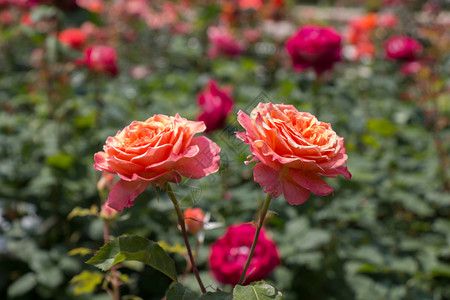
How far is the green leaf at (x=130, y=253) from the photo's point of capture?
57 centimetres

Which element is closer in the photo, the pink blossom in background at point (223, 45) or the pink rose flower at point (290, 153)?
the pink rose flower at point (290, 153)

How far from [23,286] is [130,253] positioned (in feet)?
3.90

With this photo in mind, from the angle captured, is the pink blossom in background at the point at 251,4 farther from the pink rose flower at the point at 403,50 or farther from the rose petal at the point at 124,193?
the rose petal at the point at 124,193

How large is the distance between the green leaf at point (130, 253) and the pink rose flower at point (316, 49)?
1.40 m

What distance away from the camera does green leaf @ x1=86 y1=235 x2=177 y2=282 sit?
0.57 metres

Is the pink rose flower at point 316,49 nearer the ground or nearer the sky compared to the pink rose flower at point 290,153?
nearer the ground

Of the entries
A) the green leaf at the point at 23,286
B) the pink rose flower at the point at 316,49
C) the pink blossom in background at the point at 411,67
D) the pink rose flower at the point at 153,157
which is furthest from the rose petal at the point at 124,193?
the pink blossom in background at the point at 411,67

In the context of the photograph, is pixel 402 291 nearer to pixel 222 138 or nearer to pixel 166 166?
pixel 222 138

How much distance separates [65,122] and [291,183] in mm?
1824

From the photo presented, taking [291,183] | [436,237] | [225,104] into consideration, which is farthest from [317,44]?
[291,183]

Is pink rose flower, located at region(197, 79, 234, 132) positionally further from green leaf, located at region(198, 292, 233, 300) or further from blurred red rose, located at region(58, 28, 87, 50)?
blurred red rose, located at region(58, 28, 87, 50)

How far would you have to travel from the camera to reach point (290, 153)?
54 cm

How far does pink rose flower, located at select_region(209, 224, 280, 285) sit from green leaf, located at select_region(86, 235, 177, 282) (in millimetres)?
440

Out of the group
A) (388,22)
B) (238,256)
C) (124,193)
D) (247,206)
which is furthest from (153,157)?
(388,22)
